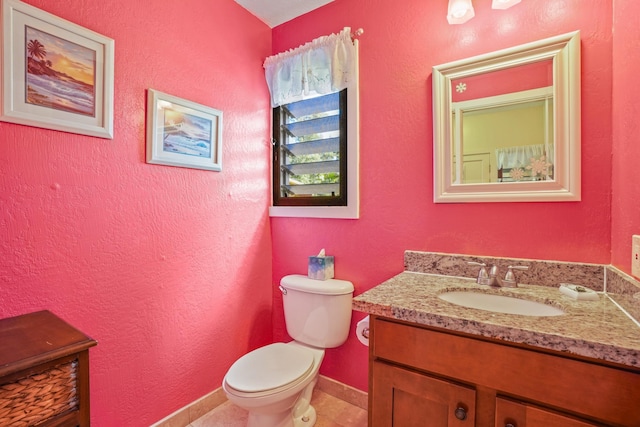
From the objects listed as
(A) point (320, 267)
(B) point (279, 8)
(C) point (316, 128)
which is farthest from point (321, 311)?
(B) point (279, 8)

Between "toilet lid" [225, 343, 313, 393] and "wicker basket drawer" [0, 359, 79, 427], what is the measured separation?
614 millimetres

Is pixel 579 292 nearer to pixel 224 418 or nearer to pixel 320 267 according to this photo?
pixel 320 267

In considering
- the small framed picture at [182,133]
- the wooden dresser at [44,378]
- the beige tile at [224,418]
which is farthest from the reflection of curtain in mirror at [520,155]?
the beige tile at [224,418]

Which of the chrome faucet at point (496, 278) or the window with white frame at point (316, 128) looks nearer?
the chrome faucet at point (496, 278)

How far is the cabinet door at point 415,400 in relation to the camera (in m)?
0.87

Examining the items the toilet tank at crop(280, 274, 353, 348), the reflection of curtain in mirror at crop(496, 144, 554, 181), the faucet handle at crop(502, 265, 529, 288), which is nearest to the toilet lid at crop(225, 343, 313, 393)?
the toilet tank at crop(280, 274, 353, 348)

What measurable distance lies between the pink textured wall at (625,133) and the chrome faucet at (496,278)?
12.9 inches

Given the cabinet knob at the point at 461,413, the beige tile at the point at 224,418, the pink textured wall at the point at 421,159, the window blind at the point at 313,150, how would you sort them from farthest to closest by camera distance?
the window blind at the point at 313,150 → the beige tile at the point at 224,418 → the pink textured wall at the point at 421,159 → the cabinet knob at the point at 461,413

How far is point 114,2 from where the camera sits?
4.19 feet

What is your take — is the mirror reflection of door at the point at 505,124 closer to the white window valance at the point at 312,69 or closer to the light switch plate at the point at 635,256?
the light switch plate at the point at 635,256

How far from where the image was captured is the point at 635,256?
3.01 ft

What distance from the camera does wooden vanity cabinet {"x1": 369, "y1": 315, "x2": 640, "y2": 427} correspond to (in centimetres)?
72

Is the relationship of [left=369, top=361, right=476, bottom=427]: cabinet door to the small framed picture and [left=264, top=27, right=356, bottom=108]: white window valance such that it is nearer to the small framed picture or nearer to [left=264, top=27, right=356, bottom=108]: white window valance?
the small framed picture

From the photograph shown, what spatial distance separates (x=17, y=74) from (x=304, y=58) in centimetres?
132
